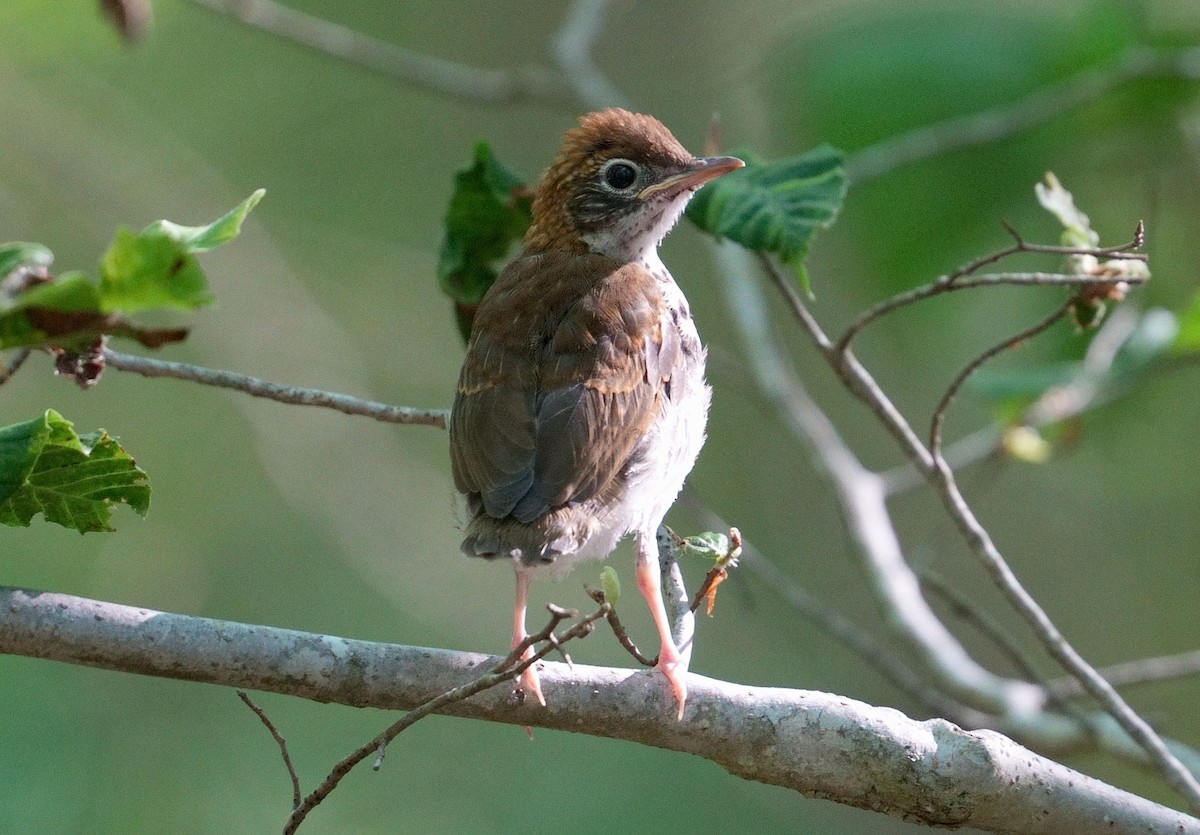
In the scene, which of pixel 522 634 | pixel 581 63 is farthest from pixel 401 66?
pixel 522 634

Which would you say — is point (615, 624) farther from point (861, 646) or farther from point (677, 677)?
point (861, 646)

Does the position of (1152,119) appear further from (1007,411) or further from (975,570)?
(975,570)

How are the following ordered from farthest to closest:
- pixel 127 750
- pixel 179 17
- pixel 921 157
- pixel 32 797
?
pixel 179 17 < pixel 127 750 < pixel 32 797 < pixel 921 157

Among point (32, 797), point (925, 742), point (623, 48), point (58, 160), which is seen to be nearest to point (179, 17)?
point (58, 160)

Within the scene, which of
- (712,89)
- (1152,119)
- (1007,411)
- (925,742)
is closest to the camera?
(925,742)

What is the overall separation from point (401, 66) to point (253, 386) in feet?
13.6

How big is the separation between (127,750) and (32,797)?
1.74 m

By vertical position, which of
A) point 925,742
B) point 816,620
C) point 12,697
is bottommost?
point 925,742

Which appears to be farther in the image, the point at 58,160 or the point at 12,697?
the point at 58,160

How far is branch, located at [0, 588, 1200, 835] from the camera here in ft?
9.81

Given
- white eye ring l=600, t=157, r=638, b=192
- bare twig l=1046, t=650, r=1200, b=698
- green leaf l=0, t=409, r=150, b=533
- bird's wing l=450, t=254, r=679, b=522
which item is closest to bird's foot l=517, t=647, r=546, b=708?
bird's wing l=450, t=254, r=679, b=522

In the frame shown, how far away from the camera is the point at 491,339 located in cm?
420

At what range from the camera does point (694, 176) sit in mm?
4453

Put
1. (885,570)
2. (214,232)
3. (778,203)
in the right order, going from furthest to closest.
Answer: (885,570)
(778,203)
(214,232)
